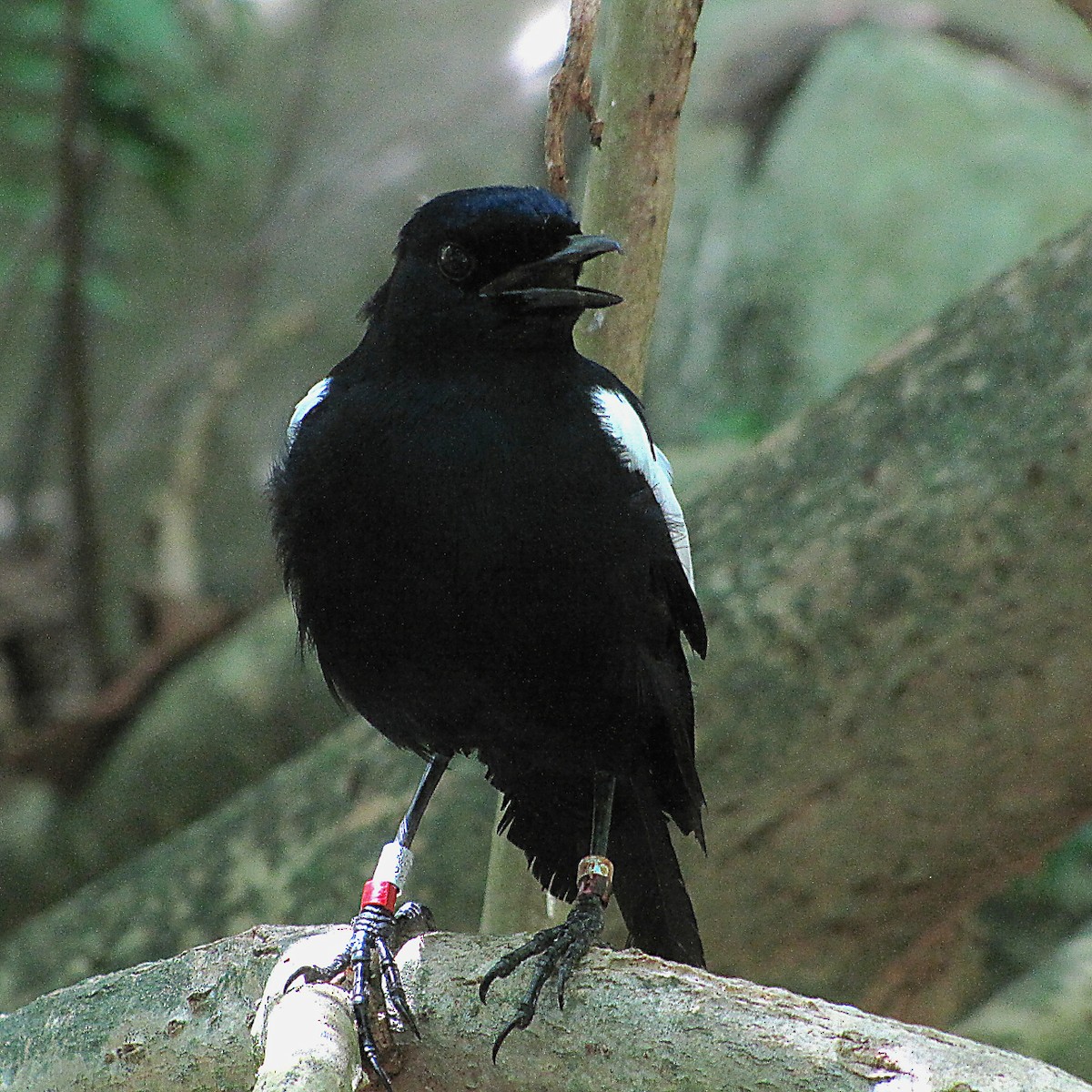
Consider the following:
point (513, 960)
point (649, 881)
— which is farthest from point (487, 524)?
point (649, 881)

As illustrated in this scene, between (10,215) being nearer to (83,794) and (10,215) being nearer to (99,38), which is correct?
(99,38)

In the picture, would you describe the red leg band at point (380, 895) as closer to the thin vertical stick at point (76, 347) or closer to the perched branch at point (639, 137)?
the perched branch at point (639, 137)

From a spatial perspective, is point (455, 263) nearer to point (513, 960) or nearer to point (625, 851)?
point (513, 960)

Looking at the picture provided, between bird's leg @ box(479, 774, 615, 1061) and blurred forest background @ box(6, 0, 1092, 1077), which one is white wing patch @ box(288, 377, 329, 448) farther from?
blurred forest background @ box(6, 0, 1092, 1077)

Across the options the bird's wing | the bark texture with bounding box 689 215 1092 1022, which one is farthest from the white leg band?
the bark texture with bounding box 689 215 1092 1022

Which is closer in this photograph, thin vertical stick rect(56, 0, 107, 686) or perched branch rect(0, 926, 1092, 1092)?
perched branch rect(0, 926, 1092, 1092)

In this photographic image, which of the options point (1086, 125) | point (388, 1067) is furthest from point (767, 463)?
point (1086, 125)

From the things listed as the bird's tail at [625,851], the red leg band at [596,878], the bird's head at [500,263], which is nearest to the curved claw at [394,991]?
the red leg band at [596,878]
